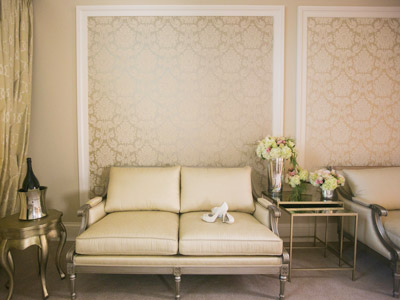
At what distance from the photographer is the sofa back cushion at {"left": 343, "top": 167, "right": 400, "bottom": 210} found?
2.83 metres

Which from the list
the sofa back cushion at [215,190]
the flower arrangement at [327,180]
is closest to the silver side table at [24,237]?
the sofa back cushion at [215,190]

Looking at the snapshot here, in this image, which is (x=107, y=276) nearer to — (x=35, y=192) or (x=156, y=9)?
(x=35, y=192)

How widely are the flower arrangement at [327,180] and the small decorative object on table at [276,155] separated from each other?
280 mm

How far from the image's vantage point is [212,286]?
245cm

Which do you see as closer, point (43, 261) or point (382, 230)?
point (43, 261)

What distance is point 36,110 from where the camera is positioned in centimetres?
329

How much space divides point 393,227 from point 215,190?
164cm

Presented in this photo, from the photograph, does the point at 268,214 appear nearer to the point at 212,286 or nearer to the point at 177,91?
the point at 212,286

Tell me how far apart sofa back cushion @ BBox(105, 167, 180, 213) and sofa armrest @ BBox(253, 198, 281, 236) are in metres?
0.83

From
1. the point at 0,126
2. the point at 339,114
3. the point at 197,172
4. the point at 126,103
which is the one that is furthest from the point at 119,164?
the point at 339,114

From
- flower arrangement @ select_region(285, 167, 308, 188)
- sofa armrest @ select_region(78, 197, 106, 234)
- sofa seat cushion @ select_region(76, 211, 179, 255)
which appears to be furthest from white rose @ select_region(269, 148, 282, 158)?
sofa armrest @ select_region(78, 197, 106, 234)

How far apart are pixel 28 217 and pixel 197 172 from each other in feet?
5.25

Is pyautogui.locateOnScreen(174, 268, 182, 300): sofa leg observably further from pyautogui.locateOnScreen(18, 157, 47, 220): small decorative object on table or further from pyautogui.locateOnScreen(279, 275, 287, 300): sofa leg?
pyautogui.locateOnScreen(18, 157, 47, 220): small decorative object on table

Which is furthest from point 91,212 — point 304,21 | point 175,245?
point 304,21
